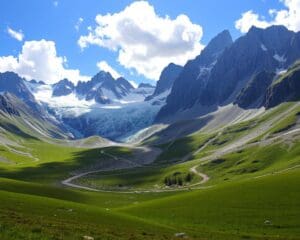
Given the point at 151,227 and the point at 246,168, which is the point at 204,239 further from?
the point at 246,168

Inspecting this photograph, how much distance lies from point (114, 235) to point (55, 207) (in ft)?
77.2

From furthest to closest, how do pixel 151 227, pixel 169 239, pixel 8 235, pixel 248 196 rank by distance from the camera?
pixel 248 196
pixel 151 227
pixel 169 239
pixel 8 235

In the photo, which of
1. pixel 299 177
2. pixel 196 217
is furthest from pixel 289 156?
pixel 196 217

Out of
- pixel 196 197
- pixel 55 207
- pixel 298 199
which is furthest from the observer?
pixel 196 197

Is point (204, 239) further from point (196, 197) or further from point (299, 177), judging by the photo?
point (299, 177)

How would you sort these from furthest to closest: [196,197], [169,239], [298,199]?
[196,197]
[298,199]
[169,239]

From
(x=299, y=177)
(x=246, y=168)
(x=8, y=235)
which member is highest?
(x=246, y=168)

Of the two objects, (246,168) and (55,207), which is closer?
(55,207)

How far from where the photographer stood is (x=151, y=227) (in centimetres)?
5181

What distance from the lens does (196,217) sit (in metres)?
63.2

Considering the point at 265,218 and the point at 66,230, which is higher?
the point at 265,218

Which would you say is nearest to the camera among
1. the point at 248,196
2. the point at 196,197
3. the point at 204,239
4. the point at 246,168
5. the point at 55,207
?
the point at 204,239

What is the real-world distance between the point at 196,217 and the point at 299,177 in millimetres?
27570

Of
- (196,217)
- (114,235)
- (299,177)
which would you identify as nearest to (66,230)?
(114,235)
